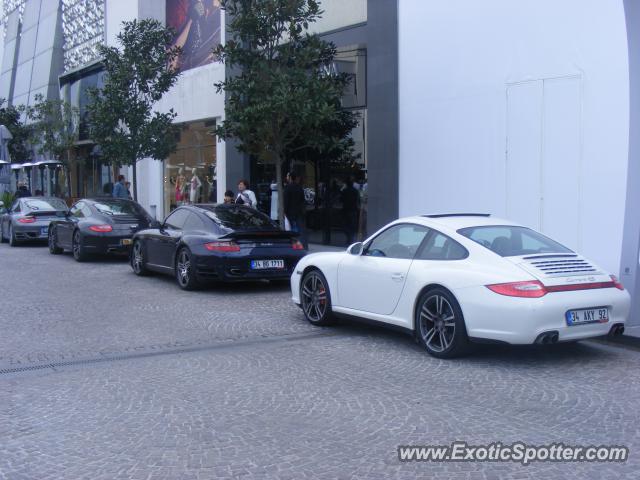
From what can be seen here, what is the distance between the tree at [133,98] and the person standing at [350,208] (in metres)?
7.02

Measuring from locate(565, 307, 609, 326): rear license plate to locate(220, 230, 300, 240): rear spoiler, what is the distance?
19.1 ft

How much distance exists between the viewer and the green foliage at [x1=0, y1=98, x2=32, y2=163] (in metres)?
37.6

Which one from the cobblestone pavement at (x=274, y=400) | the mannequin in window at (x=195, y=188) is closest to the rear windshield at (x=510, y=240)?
the cobblestone pavement at (x=274, y=400)

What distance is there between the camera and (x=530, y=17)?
1245 cm

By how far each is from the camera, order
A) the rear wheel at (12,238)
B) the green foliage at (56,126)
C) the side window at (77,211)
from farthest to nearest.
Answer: the green foliage at (56,126) < the rear wheel at (12,238) < the side window at (77,211)

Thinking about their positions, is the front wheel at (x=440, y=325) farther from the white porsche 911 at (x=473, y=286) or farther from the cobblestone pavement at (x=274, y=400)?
the cobblestone pavement at (x=274, y=400)

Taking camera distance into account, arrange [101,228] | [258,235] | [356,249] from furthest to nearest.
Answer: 1. [101,228]
2. [258,235]
3. [356,249]

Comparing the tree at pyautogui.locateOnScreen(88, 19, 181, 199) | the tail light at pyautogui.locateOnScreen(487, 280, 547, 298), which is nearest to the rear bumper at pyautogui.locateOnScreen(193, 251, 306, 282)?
the tail light at pyautogui.locateOnScreen(487, 280, 547, 298)

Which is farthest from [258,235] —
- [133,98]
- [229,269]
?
[133,98]

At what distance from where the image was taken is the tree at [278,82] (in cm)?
1430

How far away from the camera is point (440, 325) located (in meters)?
6.97

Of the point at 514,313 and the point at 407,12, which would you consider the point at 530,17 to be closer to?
the point at 407,12

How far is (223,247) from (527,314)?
581cm

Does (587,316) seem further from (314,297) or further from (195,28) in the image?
(195,28)
